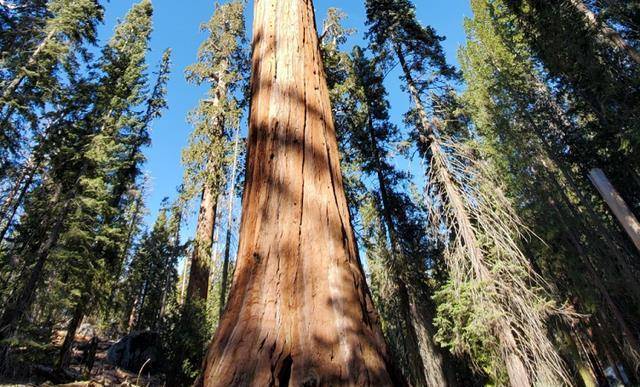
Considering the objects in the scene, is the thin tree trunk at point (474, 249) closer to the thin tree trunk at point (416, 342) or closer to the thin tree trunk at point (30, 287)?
the thin tree trunk at point (416, 342)

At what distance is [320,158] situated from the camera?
68.8 inches

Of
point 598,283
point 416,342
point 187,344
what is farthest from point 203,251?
point 598,283

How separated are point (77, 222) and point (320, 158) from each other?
14.7 metres

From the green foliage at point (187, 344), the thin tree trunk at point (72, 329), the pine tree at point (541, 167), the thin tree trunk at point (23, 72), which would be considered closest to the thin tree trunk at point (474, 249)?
the green foliage at point (187, 344)

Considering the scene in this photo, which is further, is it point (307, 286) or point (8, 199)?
point (8, 199)

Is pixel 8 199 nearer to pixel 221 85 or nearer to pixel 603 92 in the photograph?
pixel 221 85

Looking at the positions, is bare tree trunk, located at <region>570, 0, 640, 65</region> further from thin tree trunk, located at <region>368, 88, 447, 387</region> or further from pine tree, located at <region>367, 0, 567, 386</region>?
thin tree trunk, located at <region>368, 88, 447, 387</region>

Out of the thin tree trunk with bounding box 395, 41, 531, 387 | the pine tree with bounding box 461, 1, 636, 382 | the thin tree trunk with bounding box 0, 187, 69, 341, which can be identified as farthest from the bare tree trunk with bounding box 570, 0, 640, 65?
the thin tree trunk with bounding box 0, 187, 69, 341

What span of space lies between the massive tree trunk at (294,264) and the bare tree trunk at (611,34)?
50.6 feet

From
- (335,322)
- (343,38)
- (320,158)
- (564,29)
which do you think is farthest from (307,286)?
(564,29)

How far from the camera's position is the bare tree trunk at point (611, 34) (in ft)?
42.3

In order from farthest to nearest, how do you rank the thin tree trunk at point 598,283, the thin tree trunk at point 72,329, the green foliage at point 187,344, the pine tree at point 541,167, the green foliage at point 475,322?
1. the pine tree at point 541,167
2. the thin tree trunk at point 598,283
3. the thin tree trunk at point 72,329
4. the green foliage at point 187,344
5. the green foliage at point 475,322

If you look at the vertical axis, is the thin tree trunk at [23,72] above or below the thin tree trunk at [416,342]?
above

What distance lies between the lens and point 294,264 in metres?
1.41
